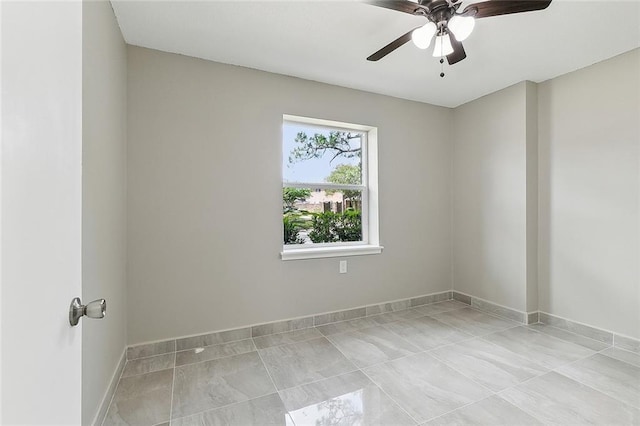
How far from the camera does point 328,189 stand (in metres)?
3.14

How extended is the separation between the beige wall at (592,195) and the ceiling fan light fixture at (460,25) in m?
1.82

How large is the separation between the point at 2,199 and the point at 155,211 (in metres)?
2.07

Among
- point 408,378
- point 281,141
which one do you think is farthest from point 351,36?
point 408,378

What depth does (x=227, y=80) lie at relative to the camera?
2543mm

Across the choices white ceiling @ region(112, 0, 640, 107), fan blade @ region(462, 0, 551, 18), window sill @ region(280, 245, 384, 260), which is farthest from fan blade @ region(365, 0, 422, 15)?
window sill @ region(280, 245, 384, 260)

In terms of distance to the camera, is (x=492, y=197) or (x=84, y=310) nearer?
(x=84, y=310)

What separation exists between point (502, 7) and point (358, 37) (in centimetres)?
97

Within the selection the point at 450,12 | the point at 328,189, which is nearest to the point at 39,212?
the point at 450,12

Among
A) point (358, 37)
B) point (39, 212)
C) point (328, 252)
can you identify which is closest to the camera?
Answer: point (39, 212)

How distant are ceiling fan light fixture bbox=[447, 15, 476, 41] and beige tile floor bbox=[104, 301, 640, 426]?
2091mm

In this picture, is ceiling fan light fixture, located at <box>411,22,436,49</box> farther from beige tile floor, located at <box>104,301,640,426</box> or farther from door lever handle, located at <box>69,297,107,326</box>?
beige tile floor, located at <box>104,301,640,426</box>

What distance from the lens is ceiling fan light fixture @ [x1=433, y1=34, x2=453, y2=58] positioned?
1.81 m

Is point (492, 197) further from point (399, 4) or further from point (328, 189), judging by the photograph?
point (399, 4)

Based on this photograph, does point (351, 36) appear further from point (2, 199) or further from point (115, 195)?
point (2, 199)
